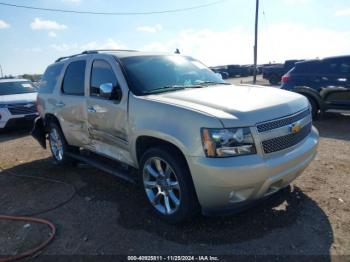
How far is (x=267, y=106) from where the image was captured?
3.34 meters

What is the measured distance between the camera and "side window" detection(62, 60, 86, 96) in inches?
200

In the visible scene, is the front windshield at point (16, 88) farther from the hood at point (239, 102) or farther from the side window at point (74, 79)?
the hood at point (239, 102)

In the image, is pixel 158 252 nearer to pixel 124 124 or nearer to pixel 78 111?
pixel 124 124

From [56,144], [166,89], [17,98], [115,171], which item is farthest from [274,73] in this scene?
[115,171]

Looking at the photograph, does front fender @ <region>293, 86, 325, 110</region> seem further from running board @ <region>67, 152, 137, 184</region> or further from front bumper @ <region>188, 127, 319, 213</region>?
running board @ <region>67, 152, 137, 184</region>

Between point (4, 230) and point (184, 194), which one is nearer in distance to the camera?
point (184, 194)

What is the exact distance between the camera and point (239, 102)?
11.2 ft

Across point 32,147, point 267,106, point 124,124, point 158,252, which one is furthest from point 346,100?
point 32,147

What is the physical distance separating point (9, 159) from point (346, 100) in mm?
8280

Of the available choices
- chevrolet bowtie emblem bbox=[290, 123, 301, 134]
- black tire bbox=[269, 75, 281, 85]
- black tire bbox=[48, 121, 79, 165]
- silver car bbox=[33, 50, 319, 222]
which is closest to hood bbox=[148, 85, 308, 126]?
silver car bbox=[33, 50, 319, 222]

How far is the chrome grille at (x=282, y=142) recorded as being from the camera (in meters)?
3.18

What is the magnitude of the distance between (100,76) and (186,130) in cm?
198

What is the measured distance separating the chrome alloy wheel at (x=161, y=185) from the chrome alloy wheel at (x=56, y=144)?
287 cm

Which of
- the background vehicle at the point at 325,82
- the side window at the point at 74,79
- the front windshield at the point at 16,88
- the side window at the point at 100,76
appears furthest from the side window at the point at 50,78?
the background vehicle at the point at 325,82
